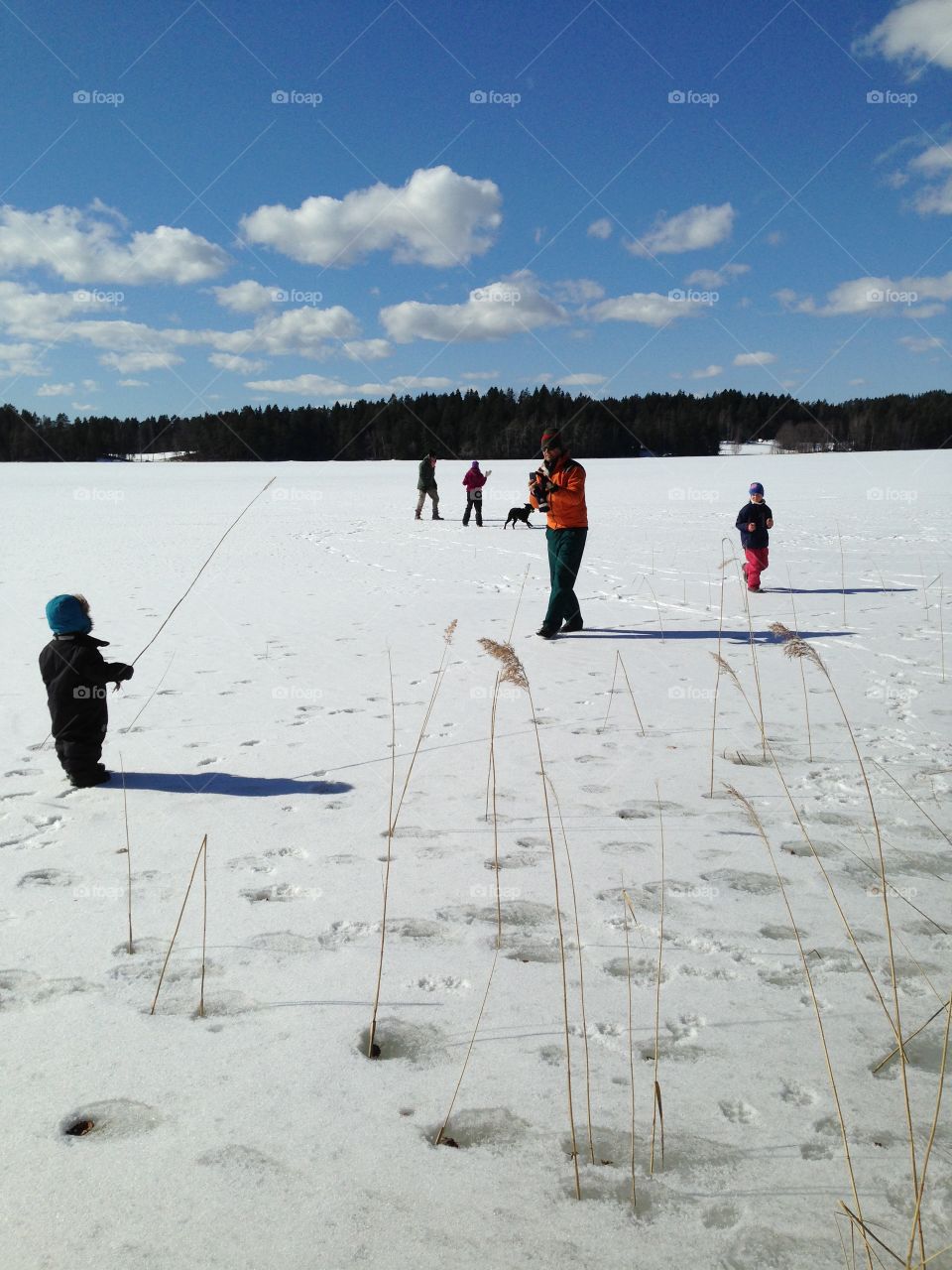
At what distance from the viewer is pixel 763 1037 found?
236 cm

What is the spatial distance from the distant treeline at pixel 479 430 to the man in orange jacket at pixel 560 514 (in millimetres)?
69714

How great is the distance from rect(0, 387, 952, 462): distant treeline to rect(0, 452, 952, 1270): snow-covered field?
7311 centimetres

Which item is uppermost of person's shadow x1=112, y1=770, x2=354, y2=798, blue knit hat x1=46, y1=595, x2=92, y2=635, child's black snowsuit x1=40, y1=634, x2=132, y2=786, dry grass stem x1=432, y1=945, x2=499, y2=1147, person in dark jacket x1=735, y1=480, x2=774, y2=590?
person in dark jacket x1=735, y1=480, x2=774, y2=590

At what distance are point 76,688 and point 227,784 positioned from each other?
1.04m

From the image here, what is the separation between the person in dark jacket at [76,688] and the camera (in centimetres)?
447

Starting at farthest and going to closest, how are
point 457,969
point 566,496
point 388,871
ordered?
point 566,496 < point 388,871 < point 457,969

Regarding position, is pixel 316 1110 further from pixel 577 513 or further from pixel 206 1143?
pixel 577 513

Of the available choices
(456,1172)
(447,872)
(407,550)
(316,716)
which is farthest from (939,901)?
(407,550)

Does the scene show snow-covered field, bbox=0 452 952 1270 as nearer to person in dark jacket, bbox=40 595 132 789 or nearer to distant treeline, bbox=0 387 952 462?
person in dark jacket, bbox=40 595 132 789

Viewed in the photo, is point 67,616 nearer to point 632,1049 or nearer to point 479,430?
point 632,1049

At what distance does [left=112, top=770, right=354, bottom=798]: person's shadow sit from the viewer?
4.41 m

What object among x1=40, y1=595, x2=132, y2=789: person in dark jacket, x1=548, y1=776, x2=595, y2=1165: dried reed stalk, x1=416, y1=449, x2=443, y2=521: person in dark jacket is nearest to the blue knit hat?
x1=40, y1=595, x2=132, y2=789: person in dark jacket

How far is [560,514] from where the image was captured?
8.48 m

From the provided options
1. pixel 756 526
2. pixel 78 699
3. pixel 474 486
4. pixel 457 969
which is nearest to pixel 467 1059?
pixel 457 969
